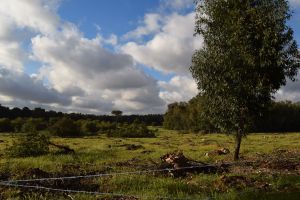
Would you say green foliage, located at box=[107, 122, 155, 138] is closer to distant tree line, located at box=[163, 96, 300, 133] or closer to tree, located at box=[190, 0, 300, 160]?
distant tree line, located at box=[163, 96, 300, 133]

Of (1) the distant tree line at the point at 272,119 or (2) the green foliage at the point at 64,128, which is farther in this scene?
(1) the distant tree line at the point at 272,119

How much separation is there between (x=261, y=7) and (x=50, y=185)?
19066mm

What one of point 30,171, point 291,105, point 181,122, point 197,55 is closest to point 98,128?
point 181,122

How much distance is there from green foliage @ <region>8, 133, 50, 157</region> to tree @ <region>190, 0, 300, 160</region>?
14040 mm

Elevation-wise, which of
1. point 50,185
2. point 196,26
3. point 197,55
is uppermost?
point 196,26

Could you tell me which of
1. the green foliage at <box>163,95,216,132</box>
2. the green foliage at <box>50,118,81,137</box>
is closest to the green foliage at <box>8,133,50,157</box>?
the green foliage at <box>50,118,81,137</box>

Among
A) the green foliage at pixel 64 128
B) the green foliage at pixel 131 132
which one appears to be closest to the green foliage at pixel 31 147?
the green foliage at pixel 131 132

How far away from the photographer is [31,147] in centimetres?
3572

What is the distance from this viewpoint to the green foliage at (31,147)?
35.2 metres

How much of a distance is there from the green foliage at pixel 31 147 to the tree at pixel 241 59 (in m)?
14.0

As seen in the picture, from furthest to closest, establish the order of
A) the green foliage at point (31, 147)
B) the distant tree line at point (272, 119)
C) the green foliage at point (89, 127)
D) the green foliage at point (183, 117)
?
the distant tree line at point (272, 119) → the green foliage at point (183, 117) → the green foliage at point (89, 127) → the green foliage at point (31, 147)

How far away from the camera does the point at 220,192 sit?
599 inches

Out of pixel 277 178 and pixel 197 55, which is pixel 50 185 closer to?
pixel 277 178

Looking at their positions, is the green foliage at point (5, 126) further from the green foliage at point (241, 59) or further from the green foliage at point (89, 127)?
the green foliage at point (241, 59)
